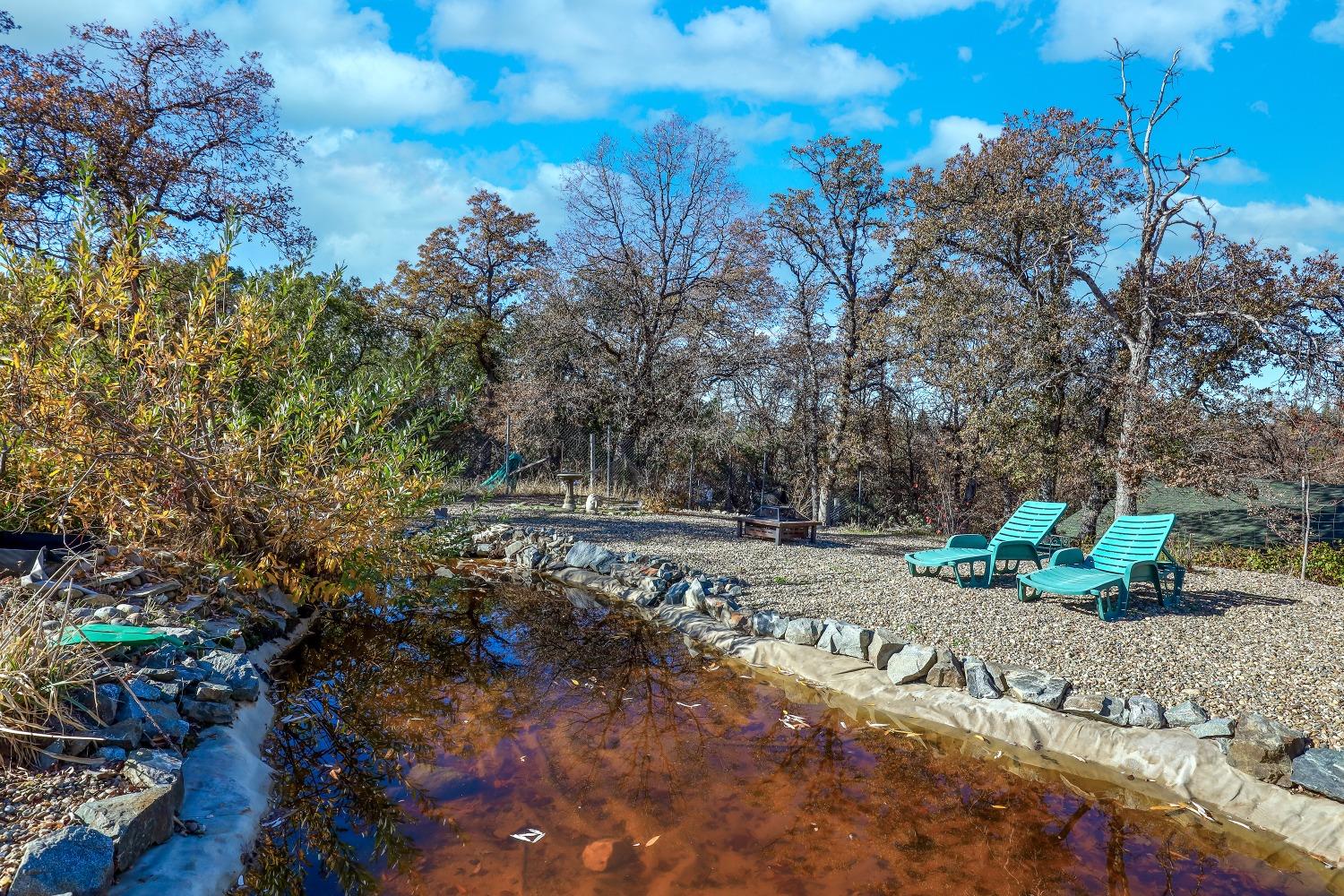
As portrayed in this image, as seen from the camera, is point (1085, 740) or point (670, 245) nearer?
point (1085, 740)

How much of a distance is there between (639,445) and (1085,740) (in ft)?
35.7

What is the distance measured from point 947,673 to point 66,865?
12.6ft

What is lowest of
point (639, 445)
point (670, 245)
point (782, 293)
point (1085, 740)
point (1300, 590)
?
point (1085, 740)

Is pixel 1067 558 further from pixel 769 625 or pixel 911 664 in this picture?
pixel 769 625

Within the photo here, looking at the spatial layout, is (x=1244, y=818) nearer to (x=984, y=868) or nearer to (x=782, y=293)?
(x=984, y=868)

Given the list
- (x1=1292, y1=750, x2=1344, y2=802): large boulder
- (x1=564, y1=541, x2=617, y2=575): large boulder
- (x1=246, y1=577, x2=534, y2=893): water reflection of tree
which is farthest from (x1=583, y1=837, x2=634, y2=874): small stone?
(x1=564, y1=541, x2=617, y2=575): large boulder

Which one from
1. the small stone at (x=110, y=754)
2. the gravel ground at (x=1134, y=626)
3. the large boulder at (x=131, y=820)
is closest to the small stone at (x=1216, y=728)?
the gravel ground at (x=1134, y=626)

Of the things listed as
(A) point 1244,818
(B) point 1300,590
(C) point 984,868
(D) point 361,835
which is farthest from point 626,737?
(B) point 1300,590

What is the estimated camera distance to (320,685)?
168 inches

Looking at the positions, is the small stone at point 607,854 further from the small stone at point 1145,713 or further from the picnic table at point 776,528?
the picnic table at point 776,528

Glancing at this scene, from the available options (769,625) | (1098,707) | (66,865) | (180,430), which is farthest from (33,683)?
(1098,707)

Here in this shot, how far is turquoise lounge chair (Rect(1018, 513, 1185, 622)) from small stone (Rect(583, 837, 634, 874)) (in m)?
3.50

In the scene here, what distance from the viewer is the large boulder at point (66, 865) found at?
6.09 ft

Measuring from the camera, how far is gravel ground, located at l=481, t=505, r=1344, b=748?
3.74 m
